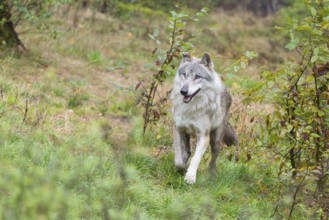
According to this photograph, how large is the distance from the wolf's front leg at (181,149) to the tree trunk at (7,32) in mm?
5365

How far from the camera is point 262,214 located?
6242 mm

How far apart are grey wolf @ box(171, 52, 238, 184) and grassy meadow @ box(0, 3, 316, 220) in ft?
0.92

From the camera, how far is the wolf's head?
6.82 m

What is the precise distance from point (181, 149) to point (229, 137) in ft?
4.26

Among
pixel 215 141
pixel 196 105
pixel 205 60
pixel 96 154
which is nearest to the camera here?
pixel 96 154

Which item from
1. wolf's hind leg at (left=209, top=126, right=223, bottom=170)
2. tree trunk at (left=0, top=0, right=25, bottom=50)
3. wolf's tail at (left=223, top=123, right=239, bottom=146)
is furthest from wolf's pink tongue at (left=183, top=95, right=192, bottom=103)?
tree trunk at (left=0, top=0, right=25, bottom=50)

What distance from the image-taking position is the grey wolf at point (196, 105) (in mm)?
6879

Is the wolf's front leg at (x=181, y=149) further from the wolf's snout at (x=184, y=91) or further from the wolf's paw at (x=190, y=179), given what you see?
the wolf's snout at (x=184, y=91)

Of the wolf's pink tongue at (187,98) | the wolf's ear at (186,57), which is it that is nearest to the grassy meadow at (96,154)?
the wolf's ear at (186,57)

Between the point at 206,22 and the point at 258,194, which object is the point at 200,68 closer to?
the point at 258,194

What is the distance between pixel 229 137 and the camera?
26.2 feet

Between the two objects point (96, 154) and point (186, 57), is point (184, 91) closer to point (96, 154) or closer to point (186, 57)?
point (186, 57)

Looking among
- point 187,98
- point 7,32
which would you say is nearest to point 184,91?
point 187,98

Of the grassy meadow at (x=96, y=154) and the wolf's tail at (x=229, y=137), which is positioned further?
the wolf's tail at (x=229, y=137)
